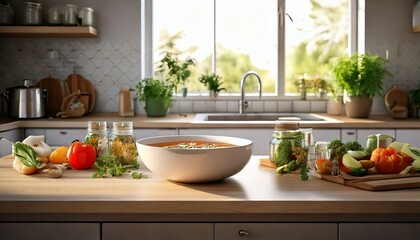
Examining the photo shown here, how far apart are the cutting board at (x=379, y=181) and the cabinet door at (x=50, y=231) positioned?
0.80 meters

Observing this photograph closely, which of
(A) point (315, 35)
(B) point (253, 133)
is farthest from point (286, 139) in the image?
(A) point (315, 35)

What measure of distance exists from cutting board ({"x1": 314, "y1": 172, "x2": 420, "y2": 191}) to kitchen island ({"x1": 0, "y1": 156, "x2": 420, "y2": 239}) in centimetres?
3

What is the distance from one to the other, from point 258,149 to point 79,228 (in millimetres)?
2482

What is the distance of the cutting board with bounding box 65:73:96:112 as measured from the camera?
4.80m

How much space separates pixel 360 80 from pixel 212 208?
120 inches

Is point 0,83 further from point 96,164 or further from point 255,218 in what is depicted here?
point 255,218

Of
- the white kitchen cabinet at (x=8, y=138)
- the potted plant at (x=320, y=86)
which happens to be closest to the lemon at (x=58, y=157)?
the white kitchen cabinet at (x=8, y=138)

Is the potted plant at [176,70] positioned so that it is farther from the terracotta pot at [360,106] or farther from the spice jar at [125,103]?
the terracotta pot at [360,106]

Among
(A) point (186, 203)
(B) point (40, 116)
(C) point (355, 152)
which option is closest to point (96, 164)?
(A) point (186, 203)

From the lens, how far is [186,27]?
4.95 meters

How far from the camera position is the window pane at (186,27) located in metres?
4.96

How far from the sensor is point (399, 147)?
2148mm

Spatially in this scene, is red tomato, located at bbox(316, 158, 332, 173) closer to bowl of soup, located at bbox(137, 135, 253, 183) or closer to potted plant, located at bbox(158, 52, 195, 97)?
bowl of soup, located at bbox(137, 135, 253, 183)

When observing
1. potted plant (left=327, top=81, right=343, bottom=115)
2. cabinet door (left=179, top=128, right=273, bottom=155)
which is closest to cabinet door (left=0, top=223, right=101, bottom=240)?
cabinet door (left=179, top=128, right=273, bottom=155)
